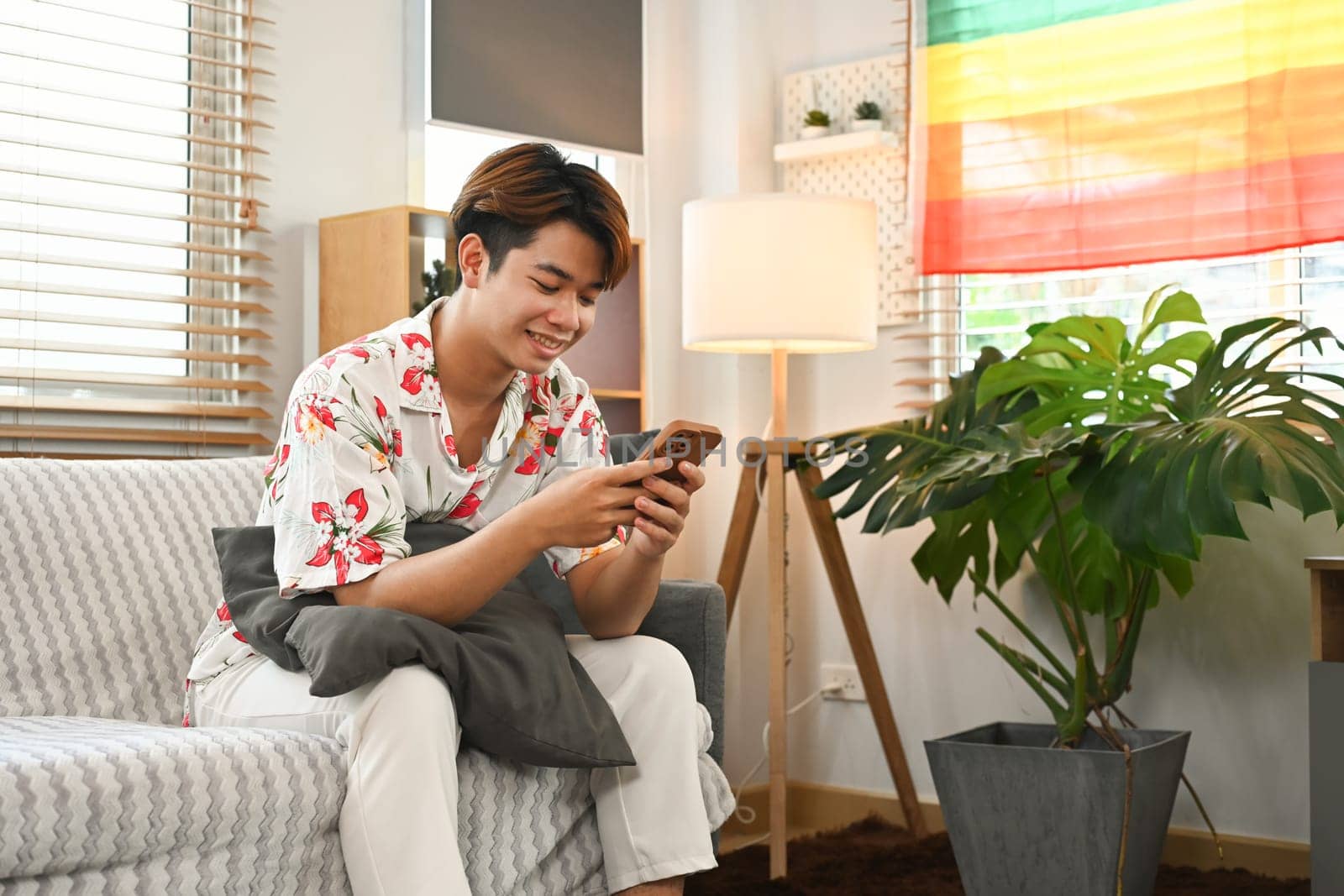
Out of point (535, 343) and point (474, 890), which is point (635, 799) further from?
point (535, 343)

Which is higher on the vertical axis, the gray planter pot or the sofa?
the sofa

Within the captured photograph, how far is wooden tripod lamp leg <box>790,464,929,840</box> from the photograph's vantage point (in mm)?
2871

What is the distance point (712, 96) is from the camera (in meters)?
3.48

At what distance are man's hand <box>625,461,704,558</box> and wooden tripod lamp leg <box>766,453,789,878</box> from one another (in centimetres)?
109

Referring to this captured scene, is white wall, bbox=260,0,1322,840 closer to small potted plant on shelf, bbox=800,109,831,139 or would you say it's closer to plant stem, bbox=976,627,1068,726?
small potted plant on shelf, bbox=800,109,831,139

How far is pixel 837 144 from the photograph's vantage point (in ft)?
10.7

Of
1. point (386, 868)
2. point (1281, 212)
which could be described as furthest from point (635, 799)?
point (1281, 212)

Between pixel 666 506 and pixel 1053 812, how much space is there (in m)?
1.04

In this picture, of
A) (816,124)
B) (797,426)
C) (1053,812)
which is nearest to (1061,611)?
(1053,812)

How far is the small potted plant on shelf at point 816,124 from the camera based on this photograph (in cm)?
332

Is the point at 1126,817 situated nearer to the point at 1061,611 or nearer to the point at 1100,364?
the point at 1061,611

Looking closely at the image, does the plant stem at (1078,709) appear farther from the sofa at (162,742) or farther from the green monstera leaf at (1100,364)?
the sofa at (162,742)

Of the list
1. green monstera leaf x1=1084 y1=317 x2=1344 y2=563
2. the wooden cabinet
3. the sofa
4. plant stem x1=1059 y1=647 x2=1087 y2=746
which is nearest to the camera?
the sofa

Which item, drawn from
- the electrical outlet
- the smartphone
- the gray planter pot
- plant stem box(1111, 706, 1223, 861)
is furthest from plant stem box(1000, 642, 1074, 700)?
the smartphone
